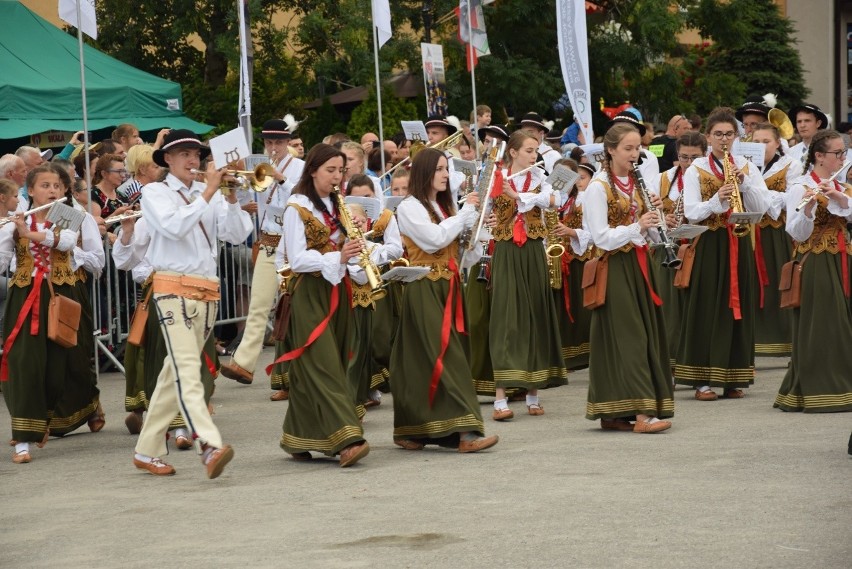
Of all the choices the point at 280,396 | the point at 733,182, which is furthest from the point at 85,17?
the point at 733,182

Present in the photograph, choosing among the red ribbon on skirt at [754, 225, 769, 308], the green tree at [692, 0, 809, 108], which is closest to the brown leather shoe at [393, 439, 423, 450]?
the red ribbon on skirt at [754, 225, 769, 308]

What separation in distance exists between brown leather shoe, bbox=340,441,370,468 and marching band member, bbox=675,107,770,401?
11.5 ft

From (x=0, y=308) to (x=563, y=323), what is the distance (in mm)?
4917

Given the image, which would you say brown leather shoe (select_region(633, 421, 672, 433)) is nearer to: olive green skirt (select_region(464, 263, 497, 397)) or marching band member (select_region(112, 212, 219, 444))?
olive green skirt (select_region(464, 263, 497, 397))

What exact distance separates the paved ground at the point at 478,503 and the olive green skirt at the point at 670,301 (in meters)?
1.88

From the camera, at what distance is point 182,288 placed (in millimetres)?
8664

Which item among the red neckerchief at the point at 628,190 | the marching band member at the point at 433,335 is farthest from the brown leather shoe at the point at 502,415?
the red neckerchief at the point at 628,190

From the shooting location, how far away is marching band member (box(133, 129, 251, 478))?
8430 mm

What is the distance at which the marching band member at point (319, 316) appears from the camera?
28.8 ft

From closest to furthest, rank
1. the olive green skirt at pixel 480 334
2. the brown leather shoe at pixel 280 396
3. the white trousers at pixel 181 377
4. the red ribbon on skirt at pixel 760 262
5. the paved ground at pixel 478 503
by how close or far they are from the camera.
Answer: the paved ground at pixel 478 503 → the white trousers at pixel 181 377 → the olive green skirt at pixel 480 334 → the brown leather shoe at pixel 280 396 → the red ribbon on skirt at pixel 760 262

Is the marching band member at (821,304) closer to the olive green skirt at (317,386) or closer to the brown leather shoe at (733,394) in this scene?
the brown leather shoe at (733,394)

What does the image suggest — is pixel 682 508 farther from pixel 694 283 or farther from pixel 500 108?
pixel 500 108

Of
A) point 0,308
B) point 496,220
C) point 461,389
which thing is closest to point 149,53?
point 0,308

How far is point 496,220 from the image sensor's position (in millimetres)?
10906
